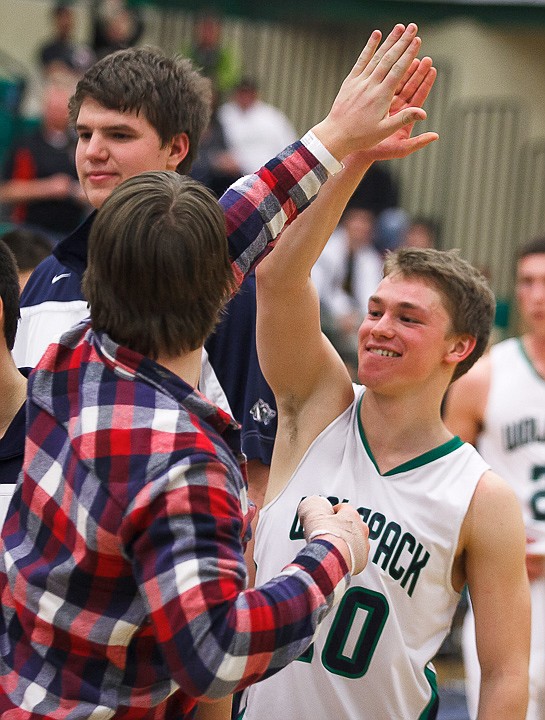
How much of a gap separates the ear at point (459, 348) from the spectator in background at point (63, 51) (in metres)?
7.97

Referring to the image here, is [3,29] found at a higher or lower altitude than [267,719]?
higher

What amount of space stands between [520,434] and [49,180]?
541 cm

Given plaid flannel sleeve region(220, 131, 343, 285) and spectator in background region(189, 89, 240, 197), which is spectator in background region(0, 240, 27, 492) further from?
spectator in background region(189, 89, 240, 197)

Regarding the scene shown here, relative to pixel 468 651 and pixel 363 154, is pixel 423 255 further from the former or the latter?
pixel 468 651

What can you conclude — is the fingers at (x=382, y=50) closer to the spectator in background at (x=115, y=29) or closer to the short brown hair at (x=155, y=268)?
the short brown hair at (x=155, y=268)

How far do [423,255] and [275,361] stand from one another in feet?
1.64

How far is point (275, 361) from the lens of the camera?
2.84 metres

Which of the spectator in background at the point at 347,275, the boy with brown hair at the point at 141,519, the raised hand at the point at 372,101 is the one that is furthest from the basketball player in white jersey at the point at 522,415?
the spectator in background at the point at 347,275

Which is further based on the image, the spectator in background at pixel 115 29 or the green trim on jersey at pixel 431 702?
the spectator in background at pixel 115 29

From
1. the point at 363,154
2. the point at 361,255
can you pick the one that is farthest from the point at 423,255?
the point at 361,255

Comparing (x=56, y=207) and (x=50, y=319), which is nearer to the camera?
(x=50, y=319)

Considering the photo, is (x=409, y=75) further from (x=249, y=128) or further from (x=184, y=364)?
(x=249, y=128)

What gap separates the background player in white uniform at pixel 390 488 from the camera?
108 inches

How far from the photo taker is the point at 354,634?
109 inches
